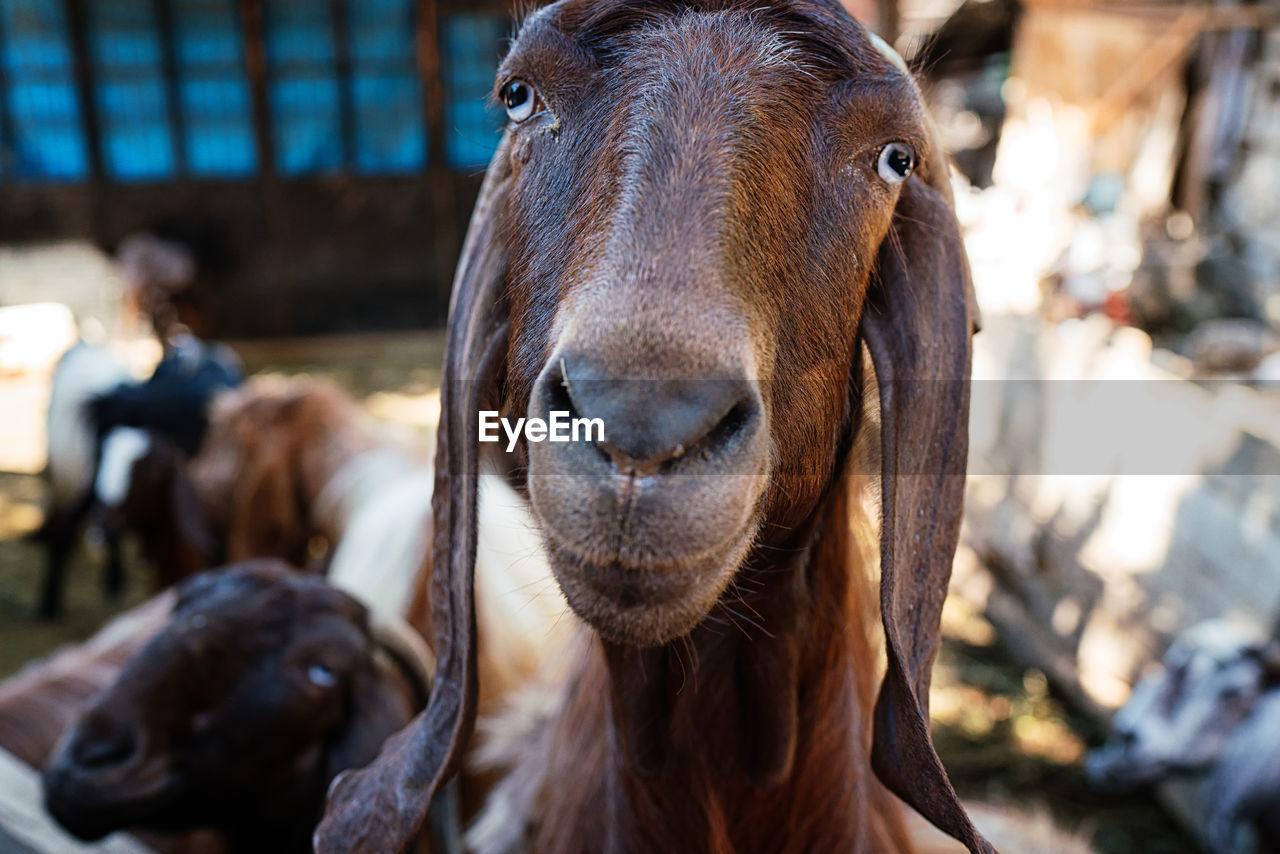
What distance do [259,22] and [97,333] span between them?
14.9ft

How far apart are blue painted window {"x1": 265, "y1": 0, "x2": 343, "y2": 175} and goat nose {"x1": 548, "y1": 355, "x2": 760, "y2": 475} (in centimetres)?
1173

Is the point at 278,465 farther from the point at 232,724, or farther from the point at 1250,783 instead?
the point at 1250,783

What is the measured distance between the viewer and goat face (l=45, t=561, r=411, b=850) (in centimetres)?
236

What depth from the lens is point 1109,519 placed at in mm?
5656

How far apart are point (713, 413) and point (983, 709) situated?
5.10m

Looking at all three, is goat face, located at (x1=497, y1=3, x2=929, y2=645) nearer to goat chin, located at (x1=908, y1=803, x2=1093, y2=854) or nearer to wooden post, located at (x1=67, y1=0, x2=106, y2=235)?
goat chin, located at (x1=908, y1=803, x2=1093, y2=854)

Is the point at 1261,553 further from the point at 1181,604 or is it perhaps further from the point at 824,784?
the point at 824,784

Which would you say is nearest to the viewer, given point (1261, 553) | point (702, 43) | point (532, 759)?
point (702, 43)

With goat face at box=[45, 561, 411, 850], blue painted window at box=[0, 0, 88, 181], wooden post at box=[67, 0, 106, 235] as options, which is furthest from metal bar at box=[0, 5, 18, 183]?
goat face at box=[45, 561, 411, 850]

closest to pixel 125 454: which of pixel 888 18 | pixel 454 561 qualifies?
pixel 454 561

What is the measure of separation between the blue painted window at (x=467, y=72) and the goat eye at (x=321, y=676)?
9.71 meters

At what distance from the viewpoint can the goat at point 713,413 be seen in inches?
47.5

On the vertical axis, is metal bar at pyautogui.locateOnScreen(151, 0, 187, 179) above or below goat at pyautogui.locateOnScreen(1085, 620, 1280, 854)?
above

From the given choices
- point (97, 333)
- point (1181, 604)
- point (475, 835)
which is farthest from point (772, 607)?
point (97, 333)
